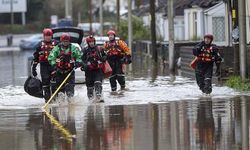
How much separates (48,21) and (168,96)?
7624 cm

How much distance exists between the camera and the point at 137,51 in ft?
154

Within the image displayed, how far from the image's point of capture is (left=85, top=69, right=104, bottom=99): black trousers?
18005mm

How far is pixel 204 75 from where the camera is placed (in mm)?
18984

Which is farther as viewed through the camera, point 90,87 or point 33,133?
point 90,87

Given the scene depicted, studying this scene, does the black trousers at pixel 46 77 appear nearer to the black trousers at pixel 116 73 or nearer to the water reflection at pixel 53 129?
the water reflection at pixel 53 129

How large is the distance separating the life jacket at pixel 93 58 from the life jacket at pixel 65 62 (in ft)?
1.59

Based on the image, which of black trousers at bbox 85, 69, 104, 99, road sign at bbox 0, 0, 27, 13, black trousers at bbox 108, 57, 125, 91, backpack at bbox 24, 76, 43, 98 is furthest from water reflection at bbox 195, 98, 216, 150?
road sign at bbox 0, 0, 27, 13

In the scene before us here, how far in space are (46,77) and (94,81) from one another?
1100 millimetres

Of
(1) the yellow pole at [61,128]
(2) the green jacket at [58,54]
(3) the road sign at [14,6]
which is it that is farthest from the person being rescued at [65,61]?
(3) the road sign at [14,6]

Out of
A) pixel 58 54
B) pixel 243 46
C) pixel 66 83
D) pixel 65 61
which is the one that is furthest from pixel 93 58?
pixel 243 46

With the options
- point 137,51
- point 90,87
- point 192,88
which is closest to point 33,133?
point 90,87

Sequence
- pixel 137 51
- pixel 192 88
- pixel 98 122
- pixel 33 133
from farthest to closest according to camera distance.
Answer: pixel 137 51 → pixel 192 88 → pixel 98 122 → pixel 33 133

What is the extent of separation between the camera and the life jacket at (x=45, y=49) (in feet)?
58.8

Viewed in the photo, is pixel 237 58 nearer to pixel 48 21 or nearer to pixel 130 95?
pixel 130 95
